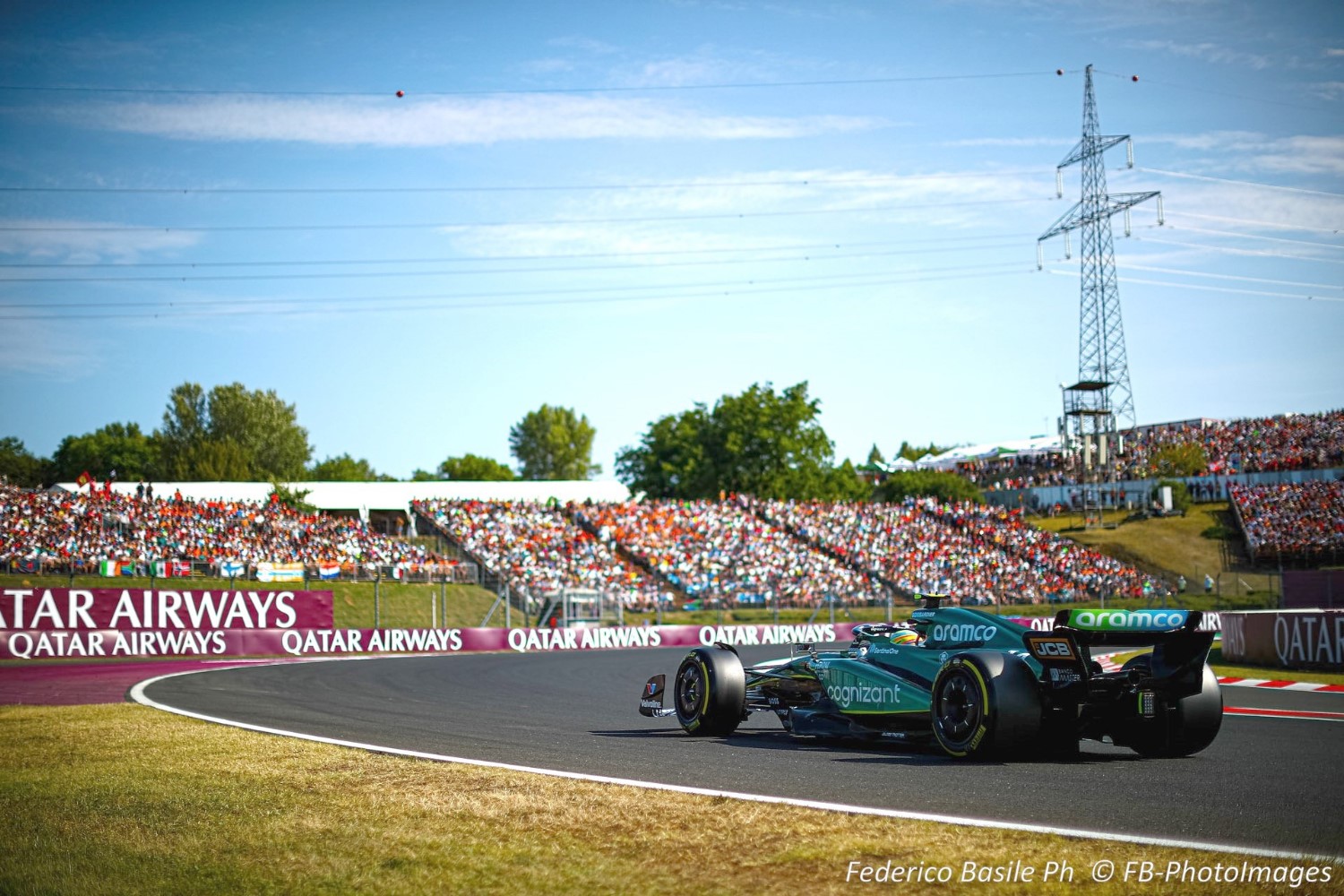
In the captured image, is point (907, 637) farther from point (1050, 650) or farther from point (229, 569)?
point (229, 569)

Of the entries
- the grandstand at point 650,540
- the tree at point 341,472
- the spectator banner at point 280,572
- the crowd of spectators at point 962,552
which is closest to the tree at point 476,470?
the tree at point 341,472

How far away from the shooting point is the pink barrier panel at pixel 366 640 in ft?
102

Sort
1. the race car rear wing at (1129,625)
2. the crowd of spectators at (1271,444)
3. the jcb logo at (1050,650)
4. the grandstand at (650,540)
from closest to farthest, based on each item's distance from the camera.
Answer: the race car rear wing at (1129,625) → the jcb logo at (1050,650) → the grandstand at (650,540) → the crowd of spectators at (1271,444)

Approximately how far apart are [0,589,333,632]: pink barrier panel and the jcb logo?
28.4 metres

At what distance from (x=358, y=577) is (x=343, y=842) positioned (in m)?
37.6

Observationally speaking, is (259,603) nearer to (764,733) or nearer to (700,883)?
(764,733)

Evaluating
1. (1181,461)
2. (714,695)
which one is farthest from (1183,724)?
(1181,461)

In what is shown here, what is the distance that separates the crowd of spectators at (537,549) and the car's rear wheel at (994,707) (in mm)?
34806

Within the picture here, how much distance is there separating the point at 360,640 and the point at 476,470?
93955mm

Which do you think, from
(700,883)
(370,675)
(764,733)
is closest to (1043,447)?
(370,675)

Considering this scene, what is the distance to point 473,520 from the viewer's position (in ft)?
166

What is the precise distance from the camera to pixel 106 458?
111 m

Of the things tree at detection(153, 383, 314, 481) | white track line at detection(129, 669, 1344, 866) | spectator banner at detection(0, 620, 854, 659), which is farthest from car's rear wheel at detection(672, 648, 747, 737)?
tree at detection(153, 383, 314, 481)

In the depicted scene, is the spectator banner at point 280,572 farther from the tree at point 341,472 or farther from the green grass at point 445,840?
the tree at point 341,472
